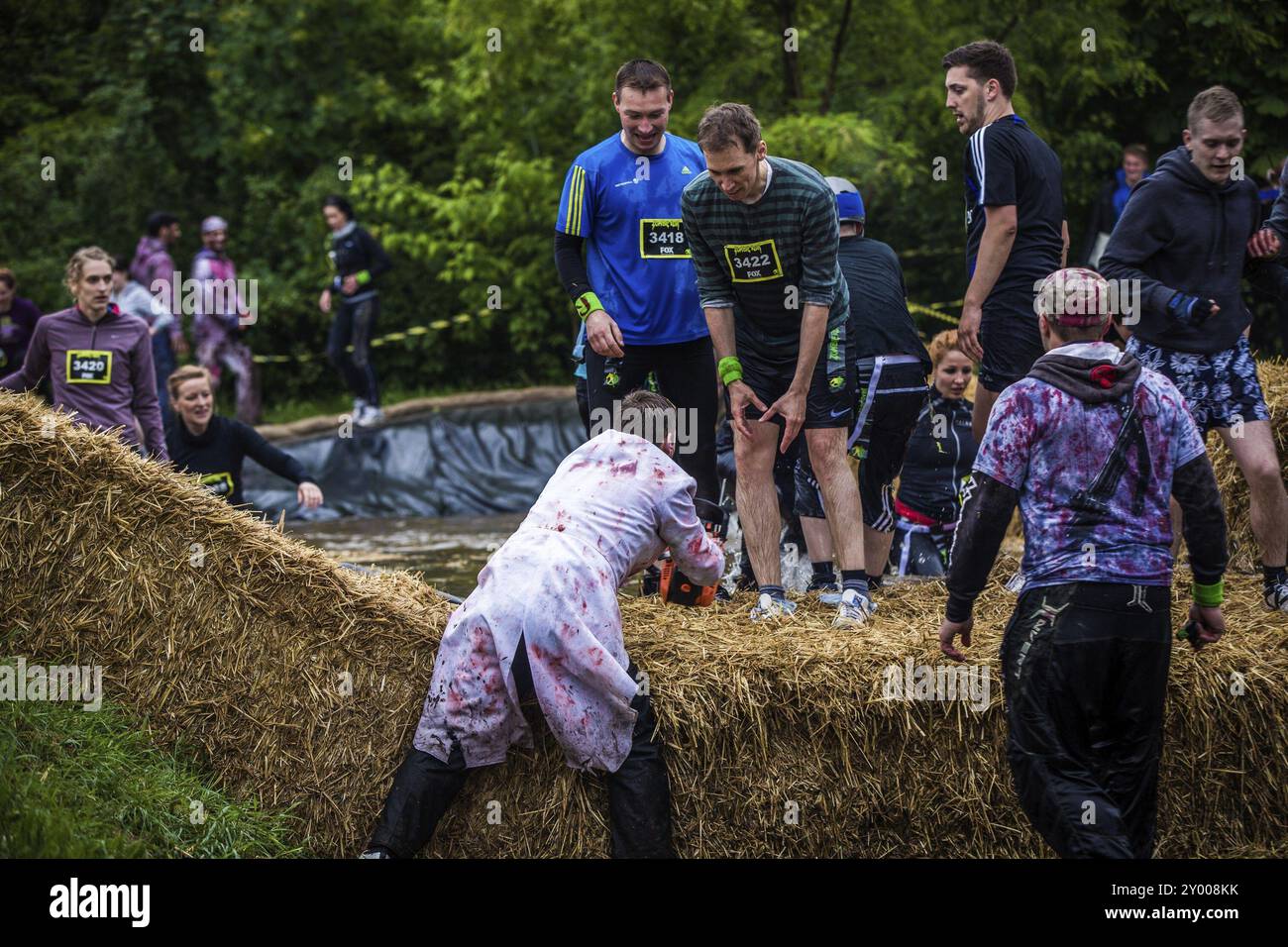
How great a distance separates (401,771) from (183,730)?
890mm

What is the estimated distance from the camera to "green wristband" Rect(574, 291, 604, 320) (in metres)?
6.65

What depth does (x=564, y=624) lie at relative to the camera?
16.1ft

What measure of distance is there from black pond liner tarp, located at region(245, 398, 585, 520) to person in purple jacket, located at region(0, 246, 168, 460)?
519cm

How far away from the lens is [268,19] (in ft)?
61.7

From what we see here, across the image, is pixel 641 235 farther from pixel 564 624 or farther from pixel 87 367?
pixel 87 367

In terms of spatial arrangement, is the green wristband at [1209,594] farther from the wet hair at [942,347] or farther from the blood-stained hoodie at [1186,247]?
the wet hair at [942,347]

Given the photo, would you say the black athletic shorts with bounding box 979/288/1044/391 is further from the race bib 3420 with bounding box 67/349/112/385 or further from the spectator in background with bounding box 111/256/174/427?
the spectator in background with bounding box 111/256/174/427

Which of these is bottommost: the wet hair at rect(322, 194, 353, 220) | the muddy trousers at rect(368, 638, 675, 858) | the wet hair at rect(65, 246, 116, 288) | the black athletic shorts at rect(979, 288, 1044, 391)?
the muddy trousers at rect(368, 638, 675, 858)

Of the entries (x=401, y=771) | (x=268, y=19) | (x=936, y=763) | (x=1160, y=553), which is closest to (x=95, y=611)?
(x=401, y=771)

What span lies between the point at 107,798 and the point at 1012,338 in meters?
4.22

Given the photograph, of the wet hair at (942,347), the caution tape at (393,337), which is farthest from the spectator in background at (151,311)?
the wet hair at (942,347)

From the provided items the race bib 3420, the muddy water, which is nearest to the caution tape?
the muddy water

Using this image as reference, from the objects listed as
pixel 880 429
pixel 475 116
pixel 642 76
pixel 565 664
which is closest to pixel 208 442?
pixel 642 76

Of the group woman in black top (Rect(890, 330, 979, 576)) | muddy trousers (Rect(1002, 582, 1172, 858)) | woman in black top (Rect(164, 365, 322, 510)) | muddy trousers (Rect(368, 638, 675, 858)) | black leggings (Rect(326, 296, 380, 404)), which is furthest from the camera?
black leggings (Rect(326, 296, 380, 404))
